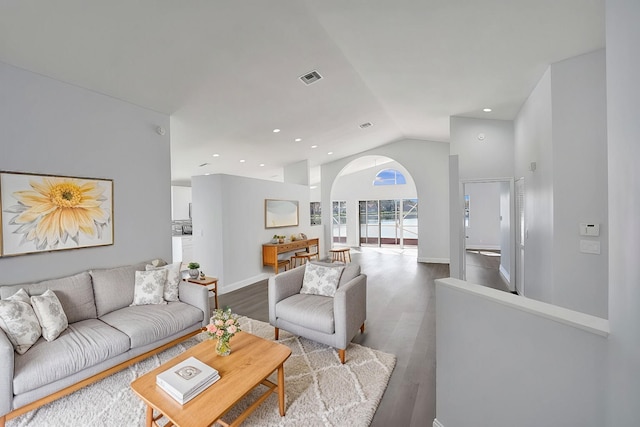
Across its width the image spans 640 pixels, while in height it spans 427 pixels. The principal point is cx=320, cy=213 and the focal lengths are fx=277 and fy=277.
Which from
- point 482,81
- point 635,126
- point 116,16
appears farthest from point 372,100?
point 635,126

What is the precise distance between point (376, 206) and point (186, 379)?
382 inches

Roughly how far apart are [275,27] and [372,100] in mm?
2547

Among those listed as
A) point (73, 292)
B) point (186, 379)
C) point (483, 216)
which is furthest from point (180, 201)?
point (483, 216)

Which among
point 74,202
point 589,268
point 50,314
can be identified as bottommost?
point 50,314

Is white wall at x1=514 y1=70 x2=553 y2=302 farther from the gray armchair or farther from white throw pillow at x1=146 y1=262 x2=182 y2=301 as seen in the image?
white throw pillow at x1=146 y1=262 x2=182 y2=301

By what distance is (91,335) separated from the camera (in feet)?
7.63

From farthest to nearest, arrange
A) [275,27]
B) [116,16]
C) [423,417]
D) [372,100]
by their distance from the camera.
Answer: [372,100]
[275,27]
[116,16]
[423,417]

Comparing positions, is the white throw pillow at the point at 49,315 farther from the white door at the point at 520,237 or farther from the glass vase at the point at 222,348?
the white door at the point at 520,237

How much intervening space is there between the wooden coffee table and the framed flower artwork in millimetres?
1888

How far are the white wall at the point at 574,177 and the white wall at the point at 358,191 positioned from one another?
725cm

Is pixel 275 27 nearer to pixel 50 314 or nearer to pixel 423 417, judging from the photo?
pixel 50 314

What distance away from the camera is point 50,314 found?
7.47ft

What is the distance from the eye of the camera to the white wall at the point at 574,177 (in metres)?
2.64

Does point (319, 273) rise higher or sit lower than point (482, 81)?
lower
